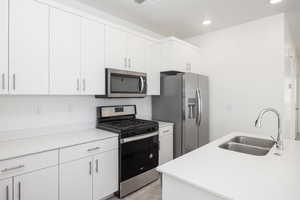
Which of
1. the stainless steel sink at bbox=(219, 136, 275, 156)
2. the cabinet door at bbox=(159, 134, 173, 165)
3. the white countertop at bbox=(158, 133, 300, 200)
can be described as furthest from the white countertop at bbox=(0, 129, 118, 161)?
the stainless steel sink at bbox=(219, 136, 275, 156)

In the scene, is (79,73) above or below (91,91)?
above

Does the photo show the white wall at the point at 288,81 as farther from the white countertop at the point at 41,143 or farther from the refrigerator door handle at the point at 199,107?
the white countertop at the point at 41,143

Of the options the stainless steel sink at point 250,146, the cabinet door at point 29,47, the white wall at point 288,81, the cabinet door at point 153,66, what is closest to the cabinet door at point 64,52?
the cabinet door at point 29,47

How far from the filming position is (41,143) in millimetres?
1773

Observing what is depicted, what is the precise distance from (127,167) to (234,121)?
7.67ft

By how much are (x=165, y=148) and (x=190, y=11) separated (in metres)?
2.32

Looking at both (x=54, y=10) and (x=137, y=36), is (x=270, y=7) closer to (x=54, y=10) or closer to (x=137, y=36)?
(x=137, y=36)

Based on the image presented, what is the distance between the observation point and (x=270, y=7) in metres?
2.66

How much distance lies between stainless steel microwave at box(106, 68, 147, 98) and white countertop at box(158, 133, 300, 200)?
141 cm

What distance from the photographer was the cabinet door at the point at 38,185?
1489 mm

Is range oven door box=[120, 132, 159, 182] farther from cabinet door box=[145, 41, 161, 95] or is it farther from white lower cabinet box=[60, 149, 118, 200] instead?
cabinet door box=[145, 41, 161, 95]

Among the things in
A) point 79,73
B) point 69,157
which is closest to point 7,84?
point 79,73

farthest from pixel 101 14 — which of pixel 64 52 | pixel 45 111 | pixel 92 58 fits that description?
pixel 45 111

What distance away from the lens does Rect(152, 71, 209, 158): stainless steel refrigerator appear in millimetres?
2977
